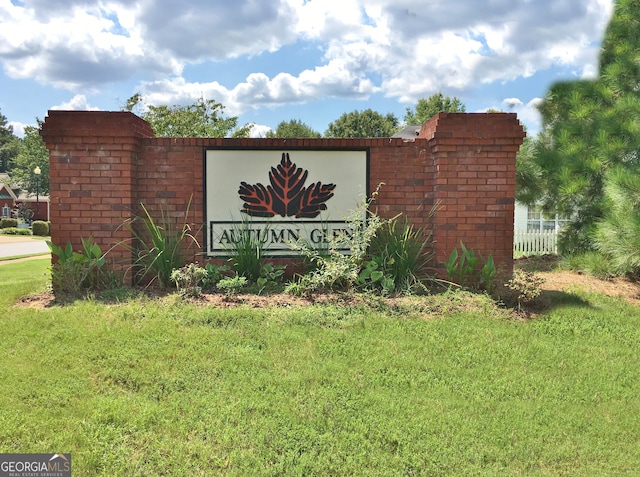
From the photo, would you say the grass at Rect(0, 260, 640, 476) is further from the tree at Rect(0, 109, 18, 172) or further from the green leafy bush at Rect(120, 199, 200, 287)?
the tree at Rect(0, 109, 18, 172)

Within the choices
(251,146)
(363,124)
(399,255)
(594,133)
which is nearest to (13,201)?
(363,124)

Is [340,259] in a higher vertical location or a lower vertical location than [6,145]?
lower

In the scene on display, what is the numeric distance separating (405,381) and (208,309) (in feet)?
7.25

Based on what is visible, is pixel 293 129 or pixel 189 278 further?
pixel 293 129

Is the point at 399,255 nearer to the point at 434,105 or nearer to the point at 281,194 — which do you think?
the point at 281,194

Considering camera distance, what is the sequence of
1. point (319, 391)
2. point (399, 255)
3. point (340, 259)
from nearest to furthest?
point (319, 391)
point (340, 259)
point (399, 255)

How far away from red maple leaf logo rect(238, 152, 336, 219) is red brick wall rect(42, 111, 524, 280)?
0.33 metres

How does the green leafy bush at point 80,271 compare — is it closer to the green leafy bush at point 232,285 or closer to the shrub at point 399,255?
the green leafy bush at point 232,285

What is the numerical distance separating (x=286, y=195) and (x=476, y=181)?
2.33 m

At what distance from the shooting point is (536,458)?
8.96 ft

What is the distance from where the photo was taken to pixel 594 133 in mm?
7855

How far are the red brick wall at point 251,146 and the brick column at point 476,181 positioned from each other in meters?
0.01

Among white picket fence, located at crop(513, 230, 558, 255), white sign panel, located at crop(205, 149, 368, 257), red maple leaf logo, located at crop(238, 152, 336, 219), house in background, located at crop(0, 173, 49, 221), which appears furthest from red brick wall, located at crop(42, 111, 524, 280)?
house in background, located at crop(0, 173, 49, 221)

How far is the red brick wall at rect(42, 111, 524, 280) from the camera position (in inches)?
231
